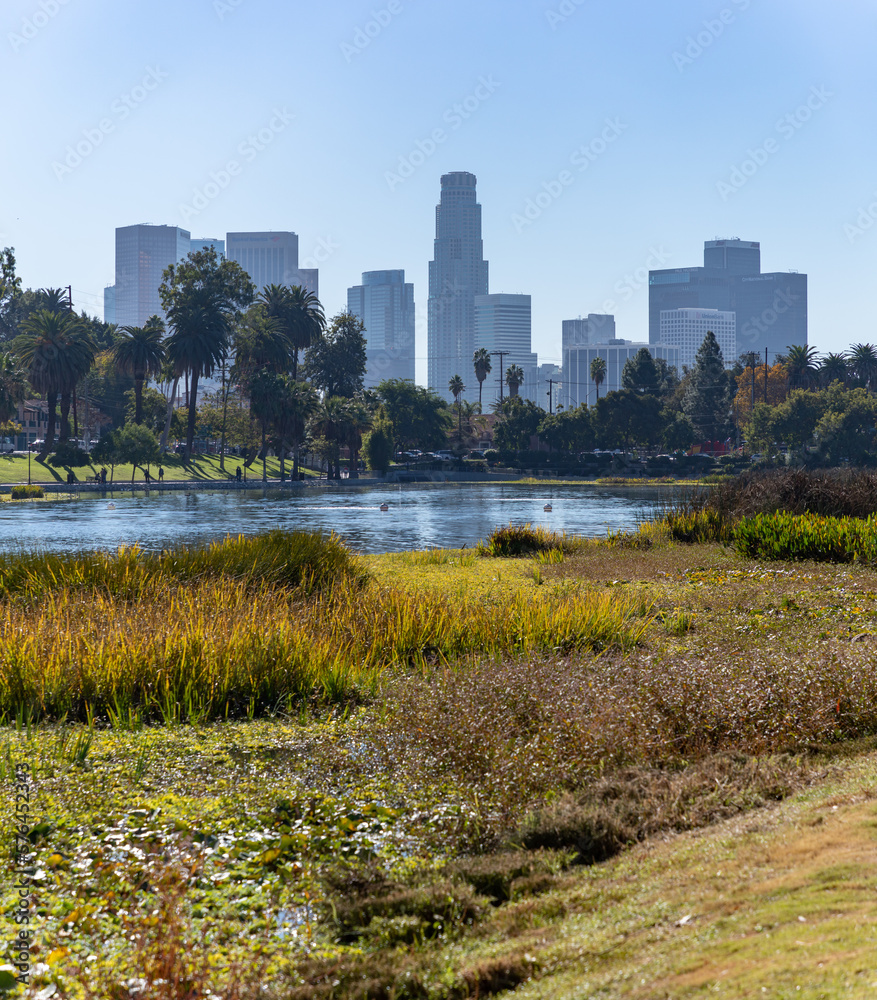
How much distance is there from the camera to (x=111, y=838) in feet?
16.1

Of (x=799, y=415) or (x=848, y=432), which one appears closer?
(x=848, y=432)

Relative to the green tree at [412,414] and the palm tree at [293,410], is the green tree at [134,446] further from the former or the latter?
the green tree at [412,414]

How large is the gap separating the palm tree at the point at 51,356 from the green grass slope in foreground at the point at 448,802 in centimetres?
7670

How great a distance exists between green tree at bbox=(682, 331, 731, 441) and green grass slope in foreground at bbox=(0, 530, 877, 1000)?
10503 cm

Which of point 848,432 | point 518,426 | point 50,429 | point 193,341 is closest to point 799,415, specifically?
point 848,432

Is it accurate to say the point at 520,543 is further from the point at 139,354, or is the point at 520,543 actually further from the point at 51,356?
the point at 139,354

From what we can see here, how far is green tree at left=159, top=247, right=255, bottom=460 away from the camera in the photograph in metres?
94.2

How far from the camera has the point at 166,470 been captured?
296 ft

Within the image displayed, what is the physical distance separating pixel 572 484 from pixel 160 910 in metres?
92.3

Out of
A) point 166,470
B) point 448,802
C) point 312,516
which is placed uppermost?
point 166,470

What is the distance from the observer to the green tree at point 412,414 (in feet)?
359

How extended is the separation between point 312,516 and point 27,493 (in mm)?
26055

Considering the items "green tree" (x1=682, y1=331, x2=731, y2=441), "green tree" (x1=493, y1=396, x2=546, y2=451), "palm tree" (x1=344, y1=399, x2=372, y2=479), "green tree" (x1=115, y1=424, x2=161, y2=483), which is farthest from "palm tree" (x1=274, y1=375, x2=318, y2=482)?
"green tree" (x1=682, y1=331, x2=731, y2=441)

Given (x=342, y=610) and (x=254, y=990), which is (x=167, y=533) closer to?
(x=342, y=610)
